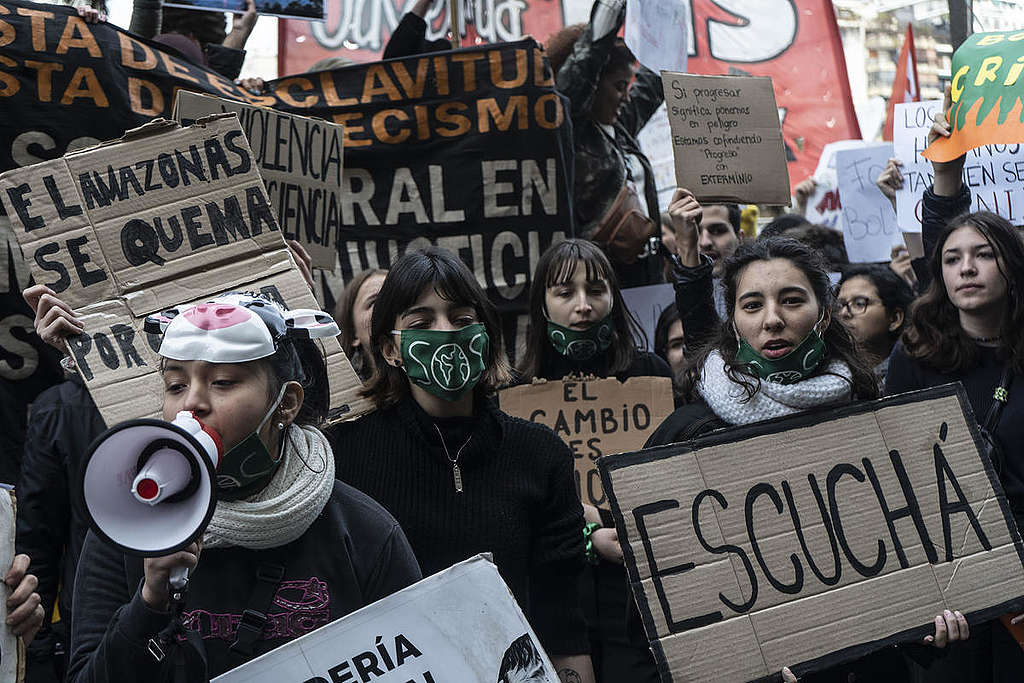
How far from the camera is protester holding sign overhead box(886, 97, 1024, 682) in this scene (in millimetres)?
3404

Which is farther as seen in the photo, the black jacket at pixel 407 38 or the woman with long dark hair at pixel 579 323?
the black jacket at pixel 407 38

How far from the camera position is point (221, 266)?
3.38 meters

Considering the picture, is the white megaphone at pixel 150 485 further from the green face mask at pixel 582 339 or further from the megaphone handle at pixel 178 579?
the green face mask at pixel 582 339

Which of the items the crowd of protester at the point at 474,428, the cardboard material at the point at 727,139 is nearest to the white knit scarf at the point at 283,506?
the crowd of protester at the point at 474,428

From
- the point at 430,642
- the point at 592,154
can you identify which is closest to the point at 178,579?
the point at 430,642

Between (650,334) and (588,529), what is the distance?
83.0 inches

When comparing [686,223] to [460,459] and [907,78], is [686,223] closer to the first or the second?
[460,459]

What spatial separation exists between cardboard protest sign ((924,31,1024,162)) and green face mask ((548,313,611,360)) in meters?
1.66

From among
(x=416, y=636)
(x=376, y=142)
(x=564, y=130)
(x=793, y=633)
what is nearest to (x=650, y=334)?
(x=564, y=130)

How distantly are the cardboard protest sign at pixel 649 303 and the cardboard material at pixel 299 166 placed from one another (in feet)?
5.41

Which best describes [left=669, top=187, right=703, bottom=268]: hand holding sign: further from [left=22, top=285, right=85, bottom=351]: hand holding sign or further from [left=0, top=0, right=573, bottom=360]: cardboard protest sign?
[left=22, top=285, right=85, bottom=351]: hand holding sign

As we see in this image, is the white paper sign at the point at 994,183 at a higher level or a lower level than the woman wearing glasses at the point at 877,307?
higher

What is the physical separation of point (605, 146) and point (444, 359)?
9.65 ft

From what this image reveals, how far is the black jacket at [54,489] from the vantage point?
321 cm
